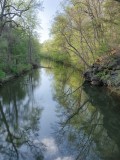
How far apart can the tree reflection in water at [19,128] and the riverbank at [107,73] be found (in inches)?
292

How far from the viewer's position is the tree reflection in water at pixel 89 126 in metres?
12.0

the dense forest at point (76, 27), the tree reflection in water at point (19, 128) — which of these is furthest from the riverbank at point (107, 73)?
the tree reflection in water at point (19, 128)

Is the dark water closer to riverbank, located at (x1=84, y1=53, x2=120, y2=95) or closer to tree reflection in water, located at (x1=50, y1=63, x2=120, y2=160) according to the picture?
tree reflection in water, located at (x1=50, y1=63, x2=120, y2=160)

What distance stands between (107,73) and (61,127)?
47.9 feet

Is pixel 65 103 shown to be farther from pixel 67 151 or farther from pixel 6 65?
pixel 6 65

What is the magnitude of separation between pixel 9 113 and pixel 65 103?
4994mm

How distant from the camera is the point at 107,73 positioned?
29.2 metres

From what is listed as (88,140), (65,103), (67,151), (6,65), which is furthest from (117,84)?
(6,65)

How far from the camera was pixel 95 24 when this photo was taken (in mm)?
34469

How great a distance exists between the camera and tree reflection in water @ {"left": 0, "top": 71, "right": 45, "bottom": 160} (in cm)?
1199

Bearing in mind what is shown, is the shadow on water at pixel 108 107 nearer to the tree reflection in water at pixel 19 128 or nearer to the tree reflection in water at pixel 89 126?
the tree reflection in water at pixel 89 126

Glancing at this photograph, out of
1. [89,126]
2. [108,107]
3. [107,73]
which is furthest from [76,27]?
[89,126]

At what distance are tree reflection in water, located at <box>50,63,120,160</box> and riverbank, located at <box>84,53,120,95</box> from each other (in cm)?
145

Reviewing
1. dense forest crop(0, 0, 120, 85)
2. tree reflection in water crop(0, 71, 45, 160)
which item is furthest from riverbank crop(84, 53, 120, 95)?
tree reflection in water crop(0, 71, 45, 160)
